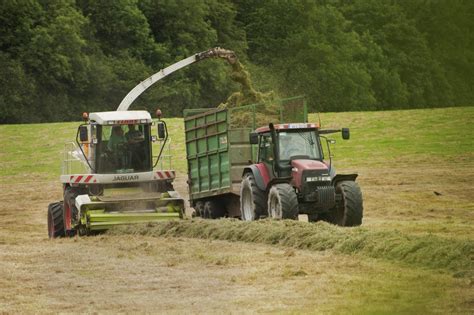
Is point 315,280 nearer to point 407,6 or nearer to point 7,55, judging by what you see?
point 407,6

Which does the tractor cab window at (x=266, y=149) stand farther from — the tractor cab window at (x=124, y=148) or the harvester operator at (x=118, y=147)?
the harvester operator at (x=118, y=147)

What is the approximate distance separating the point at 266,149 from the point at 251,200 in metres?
0.98

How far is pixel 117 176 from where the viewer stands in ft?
66.1

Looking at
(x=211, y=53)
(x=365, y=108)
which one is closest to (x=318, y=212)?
(x=211, y=53)

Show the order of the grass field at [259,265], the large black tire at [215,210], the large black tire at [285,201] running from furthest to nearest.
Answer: the large black tire at [215,210], the large black tire at [285,201], the grass field at [259,265]

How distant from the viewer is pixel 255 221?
1727cm

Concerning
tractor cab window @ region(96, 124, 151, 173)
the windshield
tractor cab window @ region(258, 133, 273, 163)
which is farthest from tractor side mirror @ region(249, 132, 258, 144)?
tractor cab window @ region(96, 124, 151, 173)

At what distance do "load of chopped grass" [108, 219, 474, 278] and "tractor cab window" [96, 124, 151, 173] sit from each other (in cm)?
202

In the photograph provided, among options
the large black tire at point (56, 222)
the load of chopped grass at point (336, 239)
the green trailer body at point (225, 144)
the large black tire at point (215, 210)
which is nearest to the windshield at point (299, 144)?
the load of chopped grass at point (336, 239)

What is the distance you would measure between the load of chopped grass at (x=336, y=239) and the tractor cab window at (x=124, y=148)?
2.02m

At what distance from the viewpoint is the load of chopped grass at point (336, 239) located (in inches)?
469

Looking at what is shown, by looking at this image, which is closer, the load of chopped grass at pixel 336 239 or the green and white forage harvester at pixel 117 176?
the load of chopped grass at pixel 336 239

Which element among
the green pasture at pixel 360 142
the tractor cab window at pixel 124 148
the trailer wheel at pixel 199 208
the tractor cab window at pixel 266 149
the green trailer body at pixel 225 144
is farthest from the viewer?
the green pasture at pixel 360 142

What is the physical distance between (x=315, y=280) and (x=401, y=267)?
136 cm
